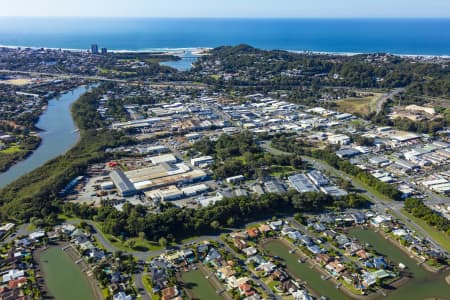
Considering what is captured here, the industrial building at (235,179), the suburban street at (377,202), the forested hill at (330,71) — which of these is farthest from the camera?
the forested hill at (330,71)

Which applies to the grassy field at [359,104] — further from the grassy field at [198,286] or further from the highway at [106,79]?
the grassy field at [198,286]

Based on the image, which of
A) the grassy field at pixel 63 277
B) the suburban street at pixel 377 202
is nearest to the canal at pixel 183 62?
the suburban street at pixel 377 202

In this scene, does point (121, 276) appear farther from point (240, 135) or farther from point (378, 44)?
point (378, 44)

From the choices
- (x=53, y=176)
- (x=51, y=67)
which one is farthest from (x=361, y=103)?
(x=51, y=67)

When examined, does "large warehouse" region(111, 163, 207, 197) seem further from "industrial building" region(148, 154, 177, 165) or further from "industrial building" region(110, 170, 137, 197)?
"industrial building" region(148, 154, 177, 165)

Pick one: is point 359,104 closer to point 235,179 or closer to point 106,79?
point 235,179

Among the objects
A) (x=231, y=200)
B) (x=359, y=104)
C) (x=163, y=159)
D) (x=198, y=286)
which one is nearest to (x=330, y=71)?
(x=359, y=104)

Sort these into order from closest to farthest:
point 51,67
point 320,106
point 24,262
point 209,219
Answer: point 24,262, point 209,219, point 320,106, point 51,67
